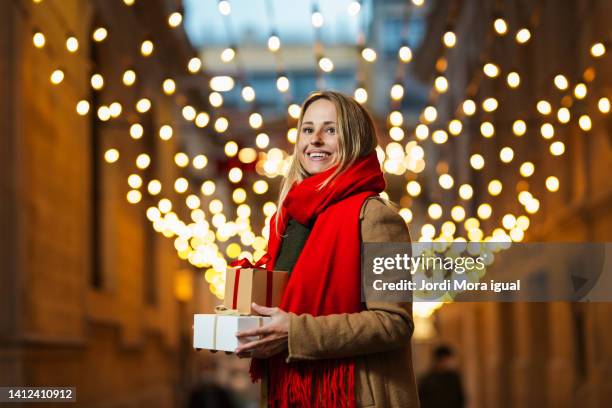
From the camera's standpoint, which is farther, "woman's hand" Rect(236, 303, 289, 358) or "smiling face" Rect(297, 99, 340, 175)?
"smiling face" Rect(297, 99, 340, 175)

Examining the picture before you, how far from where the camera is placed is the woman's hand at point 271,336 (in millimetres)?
3248

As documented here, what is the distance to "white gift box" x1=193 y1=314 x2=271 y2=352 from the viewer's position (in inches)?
129

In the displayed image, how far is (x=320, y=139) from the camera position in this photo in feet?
11.5

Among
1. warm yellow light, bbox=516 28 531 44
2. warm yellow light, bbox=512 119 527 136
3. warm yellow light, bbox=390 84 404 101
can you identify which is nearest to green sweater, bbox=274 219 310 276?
warm yellow light, bbox=516 28 531 44

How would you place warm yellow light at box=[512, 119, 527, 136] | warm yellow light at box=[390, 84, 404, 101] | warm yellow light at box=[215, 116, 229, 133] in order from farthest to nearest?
warm yellow light at box=[215, 116, 229, 133]
warm yellow light at box=[390, 84, 404, 101]
warm yellow light at box=[512, 119, 527, 136]

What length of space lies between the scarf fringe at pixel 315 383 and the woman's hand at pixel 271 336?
0.31 ft

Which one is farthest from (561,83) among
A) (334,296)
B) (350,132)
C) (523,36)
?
(334,296)

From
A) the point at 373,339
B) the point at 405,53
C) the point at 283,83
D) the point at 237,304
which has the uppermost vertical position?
the point at 405,53

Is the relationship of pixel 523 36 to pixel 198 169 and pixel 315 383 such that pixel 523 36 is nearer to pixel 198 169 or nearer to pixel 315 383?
pixel 315 383

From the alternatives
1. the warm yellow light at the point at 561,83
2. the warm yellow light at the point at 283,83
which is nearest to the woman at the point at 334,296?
the warm yellow light at the point at 561,83

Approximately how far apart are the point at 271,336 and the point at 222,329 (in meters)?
0.16

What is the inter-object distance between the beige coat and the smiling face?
21 cm

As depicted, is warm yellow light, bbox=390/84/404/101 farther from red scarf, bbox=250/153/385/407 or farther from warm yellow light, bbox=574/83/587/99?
red scarf, bbox=250/153/385/407

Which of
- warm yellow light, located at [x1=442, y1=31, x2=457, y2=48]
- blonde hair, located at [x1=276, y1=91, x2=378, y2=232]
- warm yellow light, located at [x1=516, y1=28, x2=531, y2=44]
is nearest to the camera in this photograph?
blonde hair, located at [x1=276, y1=91, x2=378, y2=232]
